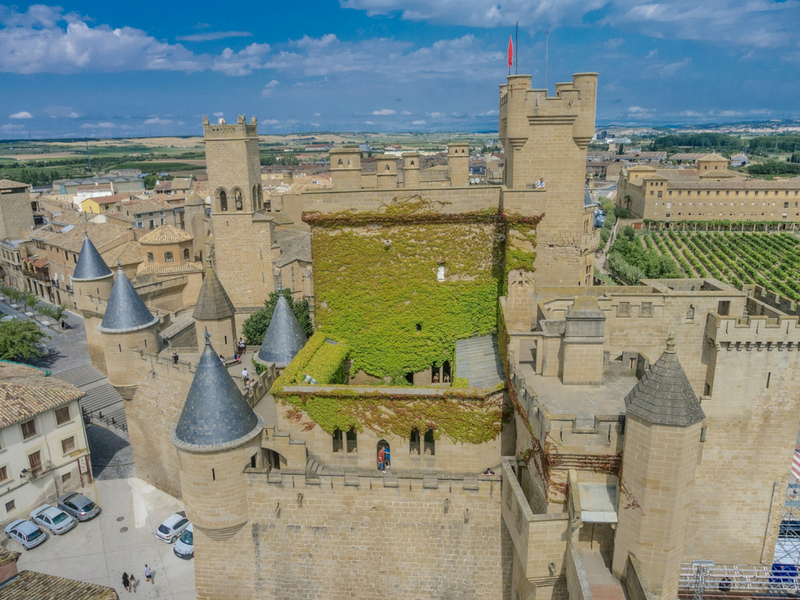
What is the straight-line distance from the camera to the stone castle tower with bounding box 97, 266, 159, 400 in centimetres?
2672

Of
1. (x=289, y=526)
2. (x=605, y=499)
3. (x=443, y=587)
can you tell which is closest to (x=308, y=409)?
(x=289, y=526)

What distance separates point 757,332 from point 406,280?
1249cm

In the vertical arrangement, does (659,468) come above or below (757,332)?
below

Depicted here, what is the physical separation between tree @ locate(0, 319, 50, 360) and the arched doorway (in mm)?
35128

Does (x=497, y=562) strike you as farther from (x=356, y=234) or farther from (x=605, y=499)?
(x=356, y=234)

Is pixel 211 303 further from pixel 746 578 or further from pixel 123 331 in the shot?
pixel 746 578

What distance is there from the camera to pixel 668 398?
11758mm

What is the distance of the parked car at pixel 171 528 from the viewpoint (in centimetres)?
2556

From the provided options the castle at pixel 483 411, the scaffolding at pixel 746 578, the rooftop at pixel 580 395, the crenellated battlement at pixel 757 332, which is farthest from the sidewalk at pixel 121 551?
the crenellated battlement at pixel 757 332

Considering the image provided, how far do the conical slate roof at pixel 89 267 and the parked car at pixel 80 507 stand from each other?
12.5 meters

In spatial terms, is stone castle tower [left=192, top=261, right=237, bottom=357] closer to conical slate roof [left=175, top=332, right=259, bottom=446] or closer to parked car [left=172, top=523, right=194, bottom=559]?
parked car [left=172, top=523, right=194, bottom=559]

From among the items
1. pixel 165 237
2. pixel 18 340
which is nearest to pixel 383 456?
pixel 18 340

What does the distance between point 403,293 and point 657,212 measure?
401ft

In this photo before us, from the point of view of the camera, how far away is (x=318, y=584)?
18938 millimetres
